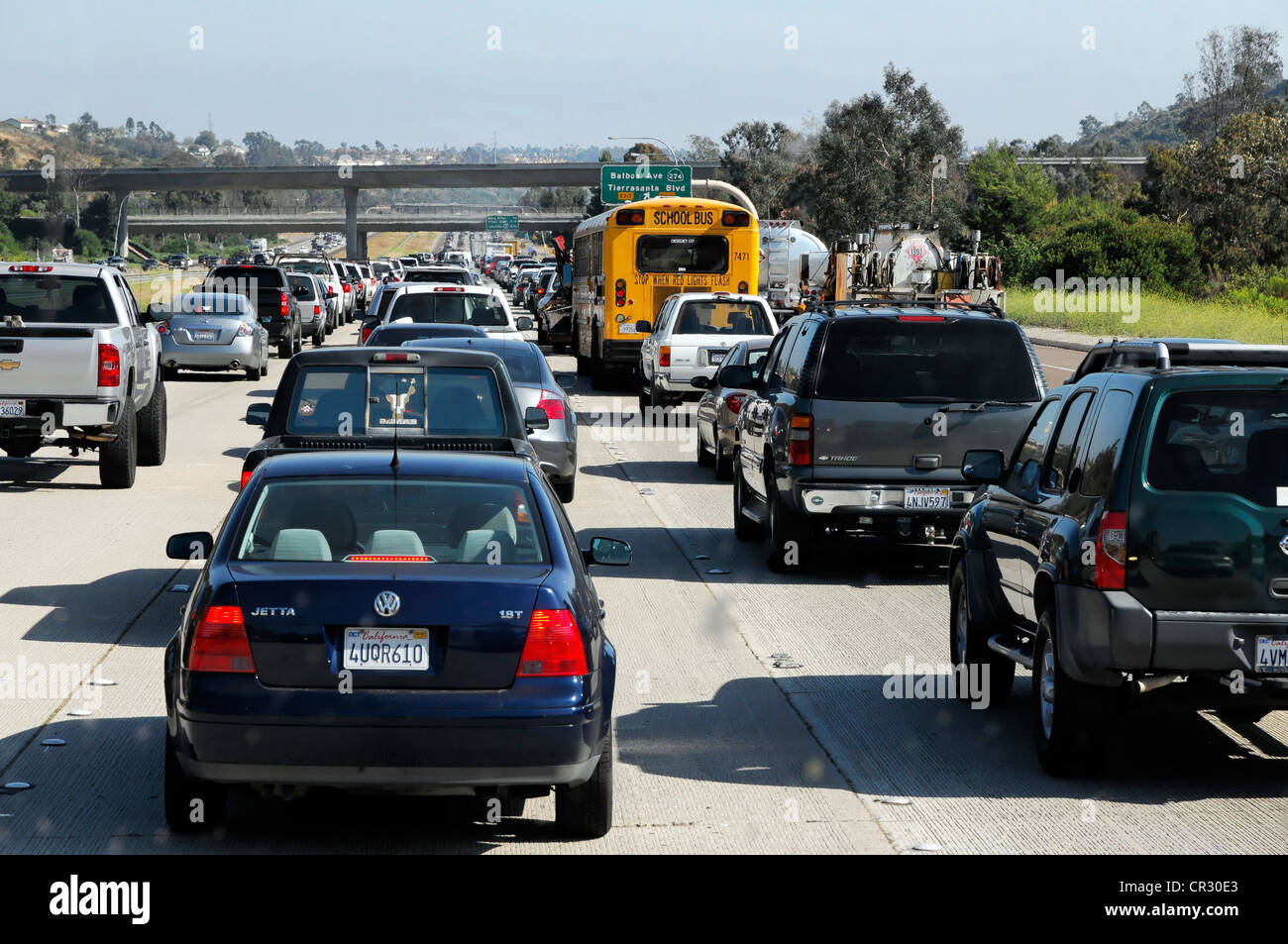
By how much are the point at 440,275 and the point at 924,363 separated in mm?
22335

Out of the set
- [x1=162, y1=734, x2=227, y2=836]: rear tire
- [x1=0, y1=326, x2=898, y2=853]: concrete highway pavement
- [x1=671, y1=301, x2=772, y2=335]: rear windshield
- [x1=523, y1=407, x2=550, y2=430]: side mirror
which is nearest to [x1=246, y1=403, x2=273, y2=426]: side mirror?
[x1=0, y1=326, x2=898, y2=853]: concrete highway pavement

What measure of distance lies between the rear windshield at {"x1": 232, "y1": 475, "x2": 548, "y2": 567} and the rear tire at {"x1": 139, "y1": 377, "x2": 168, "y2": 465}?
40.8 feet

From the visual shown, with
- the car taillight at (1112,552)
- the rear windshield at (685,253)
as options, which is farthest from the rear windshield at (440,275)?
the car taillight at (1112,552)

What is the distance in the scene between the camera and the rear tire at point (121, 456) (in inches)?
649

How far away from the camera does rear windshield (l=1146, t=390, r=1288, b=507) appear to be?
6750mm

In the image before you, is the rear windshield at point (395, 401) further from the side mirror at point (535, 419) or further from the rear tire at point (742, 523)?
the rear tire at point (742, 523)

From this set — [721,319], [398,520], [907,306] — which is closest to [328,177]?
[721,319]

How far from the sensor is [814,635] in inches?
404

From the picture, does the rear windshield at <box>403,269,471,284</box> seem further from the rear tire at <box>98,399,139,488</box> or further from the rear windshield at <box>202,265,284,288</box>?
the rear tire at <box>98,399,139,488</box>

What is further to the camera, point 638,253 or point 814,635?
point 638,253

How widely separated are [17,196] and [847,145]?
10274cm

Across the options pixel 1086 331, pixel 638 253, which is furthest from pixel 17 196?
pixel 638 253

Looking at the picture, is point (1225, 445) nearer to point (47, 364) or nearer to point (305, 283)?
point (47, 364)
